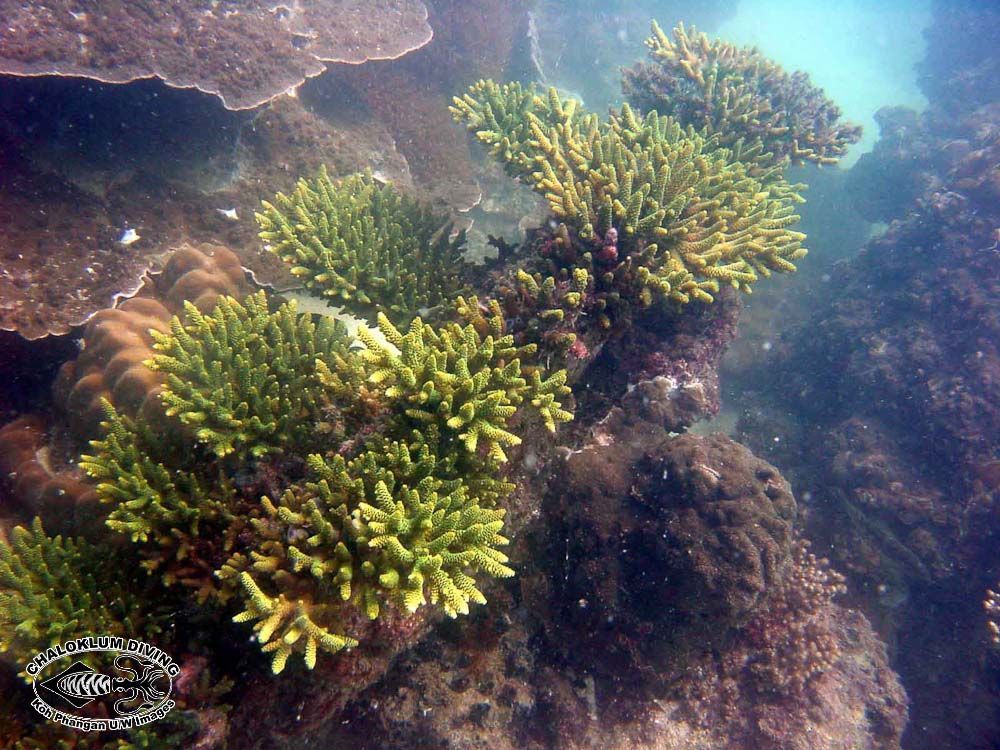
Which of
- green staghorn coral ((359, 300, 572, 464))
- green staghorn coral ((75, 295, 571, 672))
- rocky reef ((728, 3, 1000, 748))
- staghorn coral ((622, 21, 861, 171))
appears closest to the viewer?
green staghorn coral ((75, 295, 571, 672))

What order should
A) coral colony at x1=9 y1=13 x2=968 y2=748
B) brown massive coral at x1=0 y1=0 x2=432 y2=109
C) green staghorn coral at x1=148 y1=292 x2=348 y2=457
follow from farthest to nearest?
brown massive coral at x1=0 y1=0 x2=432 y2=109, green staghorn coral at x1=148 y1=292 x2=348 y2=457, coral colony at x1=9 y1=13 x2=968 y2=748

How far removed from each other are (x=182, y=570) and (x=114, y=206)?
4.77m

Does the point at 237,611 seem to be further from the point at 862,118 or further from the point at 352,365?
the point at 862,118

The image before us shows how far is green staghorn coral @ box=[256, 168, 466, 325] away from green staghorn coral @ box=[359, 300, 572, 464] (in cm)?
141

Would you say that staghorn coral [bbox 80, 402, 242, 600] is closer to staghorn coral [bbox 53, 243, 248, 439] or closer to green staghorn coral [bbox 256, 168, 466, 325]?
staghorn coral [bbox 53, 243, 248, 439]

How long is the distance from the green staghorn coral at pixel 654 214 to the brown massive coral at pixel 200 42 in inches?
146

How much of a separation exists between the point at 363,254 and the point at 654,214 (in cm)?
283

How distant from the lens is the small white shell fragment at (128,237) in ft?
18.4

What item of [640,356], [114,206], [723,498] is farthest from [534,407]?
[114,206]

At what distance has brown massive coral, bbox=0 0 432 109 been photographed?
525 cm

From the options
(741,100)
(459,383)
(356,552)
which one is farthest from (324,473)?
(741,100)

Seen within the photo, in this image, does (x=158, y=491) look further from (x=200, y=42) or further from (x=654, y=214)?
(x=200, y=42)

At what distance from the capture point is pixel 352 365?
3.68m

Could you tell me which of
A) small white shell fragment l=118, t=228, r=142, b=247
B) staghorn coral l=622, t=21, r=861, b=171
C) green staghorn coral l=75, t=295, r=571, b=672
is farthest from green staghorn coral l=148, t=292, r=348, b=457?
staghorn coral l=622, t=21, r=861, b=171
